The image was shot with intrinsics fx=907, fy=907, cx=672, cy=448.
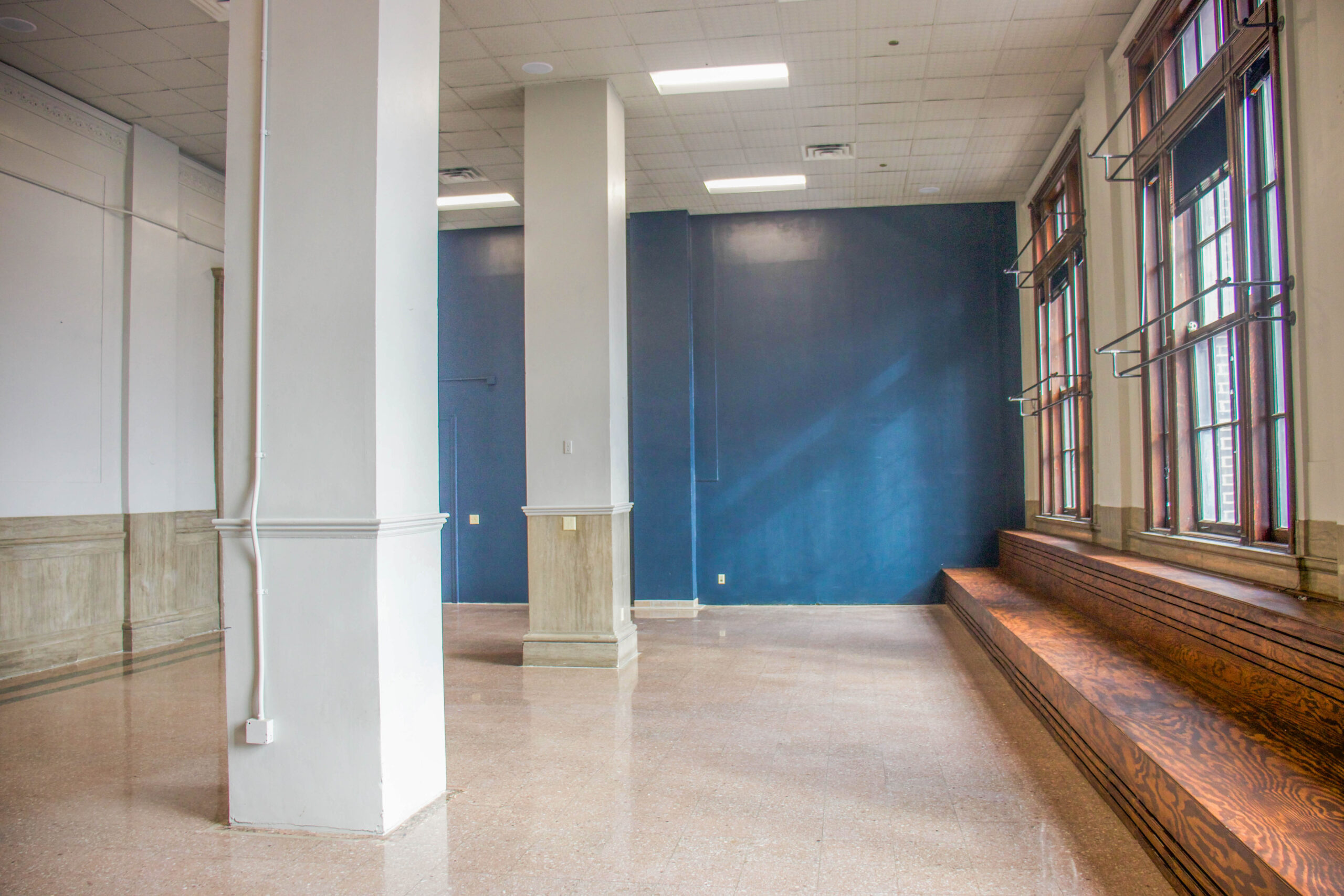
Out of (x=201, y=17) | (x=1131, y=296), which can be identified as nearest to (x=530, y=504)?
(x=201, y=17)

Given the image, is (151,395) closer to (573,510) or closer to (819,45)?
(573,510)

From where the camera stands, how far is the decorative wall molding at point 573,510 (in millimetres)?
6223

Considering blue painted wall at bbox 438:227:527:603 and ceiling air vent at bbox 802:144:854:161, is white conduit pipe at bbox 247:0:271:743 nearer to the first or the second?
ceiling air vent at bbox 802:144:854:161

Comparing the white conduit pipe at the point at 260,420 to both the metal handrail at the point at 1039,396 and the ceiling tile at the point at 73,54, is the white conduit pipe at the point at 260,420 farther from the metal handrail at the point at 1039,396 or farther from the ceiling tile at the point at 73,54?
the metal handrail at the point at 1039,396

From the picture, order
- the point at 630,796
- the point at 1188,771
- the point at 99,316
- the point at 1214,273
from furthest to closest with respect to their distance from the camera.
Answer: the point at 99,316, the point at 1214,273, the point at 630,796, the point at 1188,771

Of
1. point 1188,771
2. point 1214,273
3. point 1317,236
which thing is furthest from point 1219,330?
point 1188,771

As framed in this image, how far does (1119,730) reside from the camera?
3.08 metres

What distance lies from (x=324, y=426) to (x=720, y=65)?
421 cm

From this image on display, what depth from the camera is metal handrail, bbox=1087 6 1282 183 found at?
373cm

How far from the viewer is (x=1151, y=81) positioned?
5.12 meters

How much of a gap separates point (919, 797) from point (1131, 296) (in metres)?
3.64

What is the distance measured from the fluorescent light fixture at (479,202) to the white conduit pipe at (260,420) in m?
5.56

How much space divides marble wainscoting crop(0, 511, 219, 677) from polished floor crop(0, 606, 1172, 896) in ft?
1.61

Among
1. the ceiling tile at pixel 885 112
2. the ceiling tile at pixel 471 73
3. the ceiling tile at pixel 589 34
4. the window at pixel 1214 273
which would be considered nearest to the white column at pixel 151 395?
the ceiling tile at pixel 471 73
